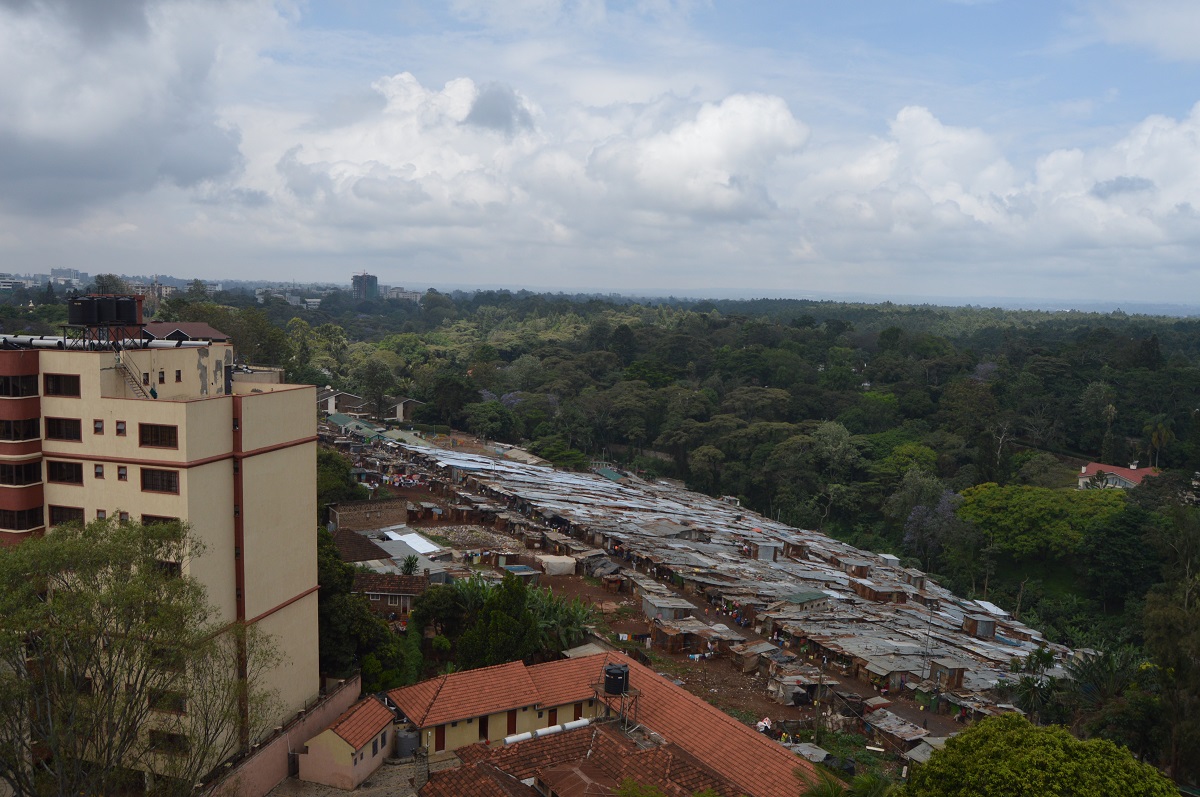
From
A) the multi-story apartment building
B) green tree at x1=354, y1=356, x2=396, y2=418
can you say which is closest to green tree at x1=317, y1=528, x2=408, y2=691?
the multi-story apartment building

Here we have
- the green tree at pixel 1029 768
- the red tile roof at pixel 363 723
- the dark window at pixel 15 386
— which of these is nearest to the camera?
the green tree at pixel 1029 768

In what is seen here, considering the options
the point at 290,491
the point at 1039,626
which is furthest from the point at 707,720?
the point at 1039,626

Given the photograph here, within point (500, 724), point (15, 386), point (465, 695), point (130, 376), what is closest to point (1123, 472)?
point (500, 724)

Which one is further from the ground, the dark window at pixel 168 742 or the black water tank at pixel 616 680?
the dark window at pixel 168 742

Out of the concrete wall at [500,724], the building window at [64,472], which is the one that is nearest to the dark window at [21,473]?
the building window at [64,472]

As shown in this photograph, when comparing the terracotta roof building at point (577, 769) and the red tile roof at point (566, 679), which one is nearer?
the terracotta roof building at point (577, 769)

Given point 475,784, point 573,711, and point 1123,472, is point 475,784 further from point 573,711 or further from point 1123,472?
point 1123,472

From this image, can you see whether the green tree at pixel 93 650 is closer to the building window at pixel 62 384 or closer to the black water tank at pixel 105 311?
the building window at pixel 62 384
